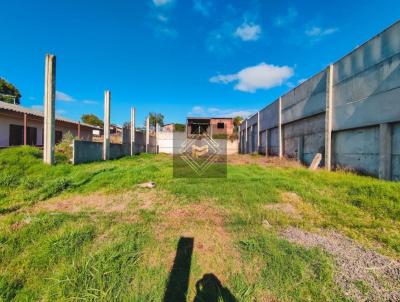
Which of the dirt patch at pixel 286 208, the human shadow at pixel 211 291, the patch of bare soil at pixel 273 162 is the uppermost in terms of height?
the patch of bare soil at pixel 273 162

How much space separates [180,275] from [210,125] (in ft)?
73.3

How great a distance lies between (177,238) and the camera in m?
2.59

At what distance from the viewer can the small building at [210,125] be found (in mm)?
23061

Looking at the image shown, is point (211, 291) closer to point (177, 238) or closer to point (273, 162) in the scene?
→ point (177, 238)

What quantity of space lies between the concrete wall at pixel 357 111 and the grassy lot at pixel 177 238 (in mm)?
1865

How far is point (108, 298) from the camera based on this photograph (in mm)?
1617

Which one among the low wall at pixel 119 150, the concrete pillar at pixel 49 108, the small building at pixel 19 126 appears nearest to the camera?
the concrete pillar at pixel 49 108

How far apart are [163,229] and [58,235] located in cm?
126

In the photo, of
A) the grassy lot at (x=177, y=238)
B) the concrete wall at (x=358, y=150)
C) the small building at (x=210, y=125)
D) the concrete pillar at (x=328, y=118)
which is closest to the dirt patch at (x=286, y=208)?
the grassy lot at (x=177, y=238)

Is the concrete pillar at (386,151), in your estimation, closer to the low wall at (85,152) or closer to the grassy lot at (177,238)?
the grassy lot at (177,238)

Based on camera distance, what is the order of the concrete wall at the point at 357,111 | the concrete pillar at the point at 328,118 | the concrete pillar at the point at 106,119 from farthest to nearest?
1. the concrete pillar at the point at 106,119
2. the concrete pillar at the point at 328,118
3. the concrete wall at the point at 357,111

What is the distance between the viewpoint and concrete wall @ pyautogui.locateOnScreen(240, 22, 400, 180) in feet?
17.6

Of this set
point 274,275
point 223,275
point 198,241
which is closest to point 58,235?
point 198,241

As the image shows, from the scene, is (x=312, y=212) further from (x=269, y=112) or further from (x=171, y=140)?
(x=171, y=140)
